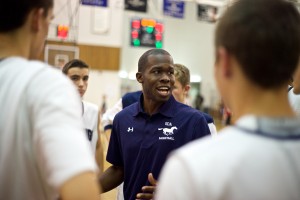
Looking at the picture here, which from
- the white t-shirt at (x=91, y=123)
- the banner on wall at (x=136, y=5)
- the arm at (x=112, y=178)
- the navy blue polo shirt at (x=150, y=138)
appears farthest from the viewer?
the banner on wall at (x=136, y=5)

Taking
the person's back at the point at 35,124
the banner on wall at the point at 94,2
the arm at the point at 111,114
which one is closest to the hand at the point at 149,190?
the person's back at the point at 35,124

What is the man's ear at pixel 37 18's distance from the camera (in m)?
1.32

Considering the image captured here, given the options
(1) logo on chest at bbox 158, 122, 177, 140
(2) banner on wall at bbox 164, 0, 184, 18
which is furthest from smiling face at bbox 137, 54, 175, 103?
(2) banner on wall at bbox 164, 0, 184, 18

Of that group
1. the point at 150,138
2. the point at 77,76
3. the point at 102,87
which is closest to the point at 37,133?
the point at 150,138

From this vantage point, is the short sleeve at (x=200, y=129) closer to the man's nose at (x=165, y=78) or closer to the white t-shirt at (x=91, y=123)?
the man's nose at (x=165, y=78)

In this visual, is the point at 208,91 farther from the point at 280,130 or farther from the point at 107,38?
the point at 280,130

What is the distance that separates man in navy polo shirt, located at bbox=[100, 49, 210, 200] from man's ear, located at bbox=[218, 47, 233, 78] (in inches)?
60.1

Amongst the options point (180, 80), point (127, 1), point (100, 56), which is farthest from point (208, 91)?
point (180, 80)

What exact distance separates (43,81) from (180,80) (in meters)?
3.34

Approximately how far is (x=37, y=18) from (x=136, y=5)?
45.8ft

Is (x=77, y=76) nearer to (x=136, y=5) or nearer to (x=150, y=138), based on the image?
(x=150, y=138)

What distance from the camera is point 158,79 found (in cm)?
297

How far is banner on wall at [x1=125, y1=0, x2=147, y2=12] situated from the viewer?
48.5 feet

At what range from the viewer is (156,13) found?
19906 mm
